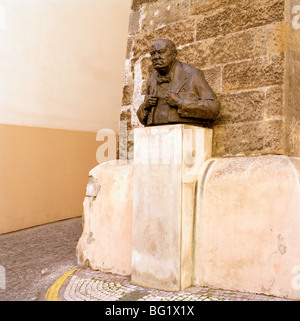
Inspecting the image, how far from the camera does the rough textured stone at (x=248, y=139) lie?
3475 mm

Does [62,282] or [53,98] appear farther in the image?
[53,98]

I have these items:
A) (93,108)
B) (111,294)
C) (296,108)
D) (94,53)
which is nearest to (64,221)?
(93,108)

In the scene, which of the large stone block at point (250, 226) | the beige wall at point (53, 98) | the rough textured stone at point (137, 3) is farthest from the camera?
the beige wall at point (53, 98)

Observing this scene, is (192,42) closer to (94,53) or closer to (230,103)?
(230,103)

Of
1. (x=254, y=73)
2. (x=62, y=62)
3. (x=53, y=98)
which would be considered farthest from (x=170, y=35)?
(x=62, y=62)

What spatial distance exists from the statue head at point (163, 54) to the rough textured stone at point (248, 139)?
733 mm

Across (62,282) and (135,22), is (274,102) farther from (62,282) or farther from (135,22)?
(62,282)

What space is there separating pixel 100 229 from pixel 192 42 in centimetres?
200

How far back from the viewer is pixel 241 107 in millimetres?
3701

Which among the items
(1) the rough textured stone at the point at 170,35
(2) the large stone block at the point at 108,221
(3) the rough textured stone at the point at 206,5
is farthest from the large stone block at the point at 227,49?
(2) the large stone block at the point at 108,221

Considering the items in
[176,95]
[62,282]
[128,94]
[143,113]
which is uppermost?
[128,94]

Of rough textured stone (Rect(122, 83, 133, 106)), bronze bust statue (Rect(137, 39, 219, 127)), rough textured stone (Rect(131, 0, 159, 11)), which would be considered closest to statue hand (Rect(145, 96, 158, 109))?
bronze bust statue (Rect(137, 39, 219, 127))

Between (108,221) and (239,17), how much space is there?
86.4 inches

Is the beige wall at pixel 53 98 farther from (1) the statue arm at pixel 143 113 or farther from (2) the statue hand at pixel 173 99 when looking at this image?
(2) the statue hand at pixel 173 99
